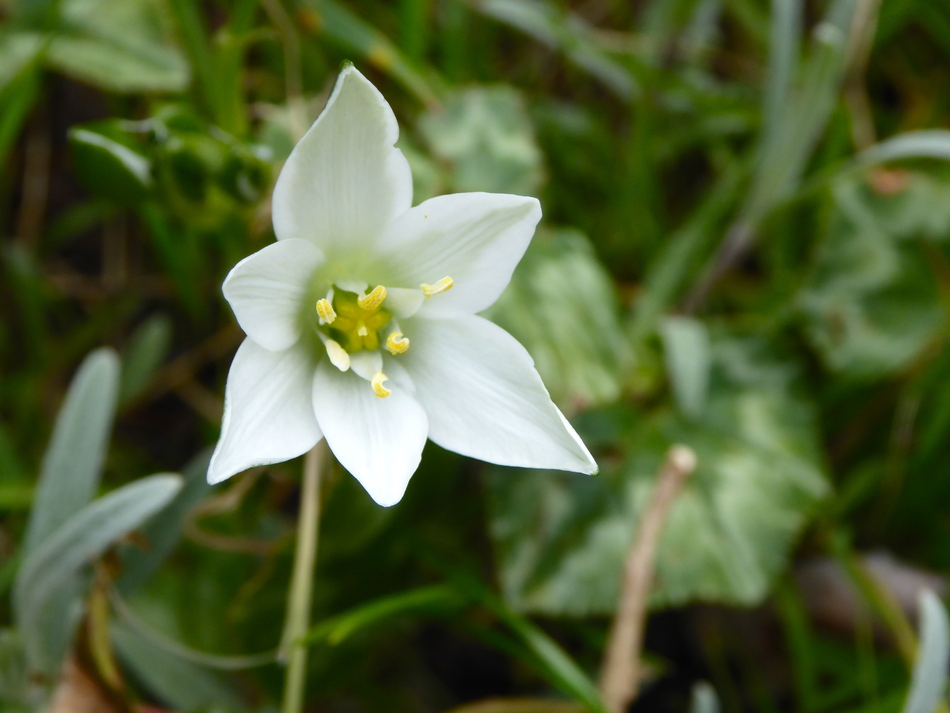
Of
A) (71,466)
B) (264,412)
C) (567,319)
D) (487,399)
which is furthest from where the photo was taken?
(567,319)

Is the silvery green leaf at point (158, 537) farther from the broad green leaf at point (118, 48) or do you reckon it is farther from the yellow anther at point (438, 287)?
the broad green leaf at point (118, 48)

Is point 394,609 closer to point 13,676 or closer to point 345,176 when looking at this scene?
point 13,676

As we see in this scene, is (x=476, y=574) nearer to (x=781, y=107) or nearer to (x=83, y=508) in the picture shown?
(x=83, y=508)

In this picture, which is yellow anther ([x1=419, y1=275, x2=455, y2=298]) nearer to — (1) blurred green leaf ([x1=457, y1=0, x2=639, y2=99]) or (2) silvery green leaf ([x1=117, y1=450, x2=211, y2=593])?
(2) silvery green leaf ([x1=117, y1=450, x2=211, y2=593])

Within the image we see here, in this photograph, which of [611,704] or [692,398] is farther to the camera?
[692,398]

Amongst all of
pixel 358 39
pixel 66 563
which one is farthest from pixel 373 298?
pixel 358 39

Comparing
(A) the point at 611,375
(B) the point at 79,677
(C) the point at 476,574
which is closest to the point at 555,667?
(C) the point at 476,574
